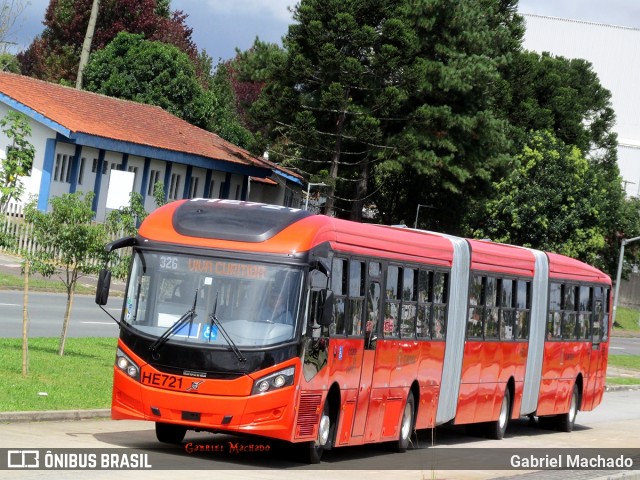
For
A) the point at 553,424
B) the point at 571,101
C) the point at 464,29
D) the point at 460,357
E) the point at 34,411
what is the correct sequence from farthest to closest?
1. the point at 571,101
2. the point at 464,29
3. the point at 553,424
4. the point at 460,357
5. the point at 34,411

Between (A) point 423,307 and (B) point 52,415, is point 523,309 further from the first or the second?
(B) point 52,415

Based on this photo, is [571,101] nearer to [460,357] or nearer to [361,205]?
[361,205]

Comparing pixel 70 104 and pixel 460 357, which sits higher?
pixel 70 104

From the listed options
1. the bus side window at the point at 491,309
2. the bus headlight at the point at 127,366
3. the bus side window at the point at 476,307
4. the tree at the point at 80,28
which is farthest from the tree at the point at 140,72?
the bus headlight at the point at 127,366

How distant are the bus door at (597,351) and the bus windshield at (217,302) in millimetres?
13583

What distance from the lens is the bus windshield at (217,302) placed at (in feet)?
46.9

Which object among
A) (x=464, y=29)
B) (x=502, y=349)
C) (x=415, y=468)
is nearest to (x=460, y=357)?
(x=502, y=349)

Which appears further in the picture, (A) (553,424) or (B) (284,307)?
(A) (553,424)

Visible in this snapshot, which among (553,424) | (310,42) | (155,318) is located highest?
(310,42)

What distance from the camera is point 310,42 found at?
54.8 m

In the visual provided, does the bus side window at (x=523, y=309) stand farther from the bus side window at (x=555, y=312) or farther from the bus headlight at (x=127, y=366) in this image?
the bus headlight at (x=127, y=366)

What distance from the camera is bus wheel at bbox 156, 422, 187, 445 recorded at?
604 inches

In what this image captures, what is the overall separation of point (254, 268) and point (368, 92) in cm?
4121

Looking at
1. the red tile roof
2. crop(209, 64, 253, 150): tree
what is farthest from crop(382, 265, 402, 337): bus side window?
crop(209, 64, 253, 150): tree
